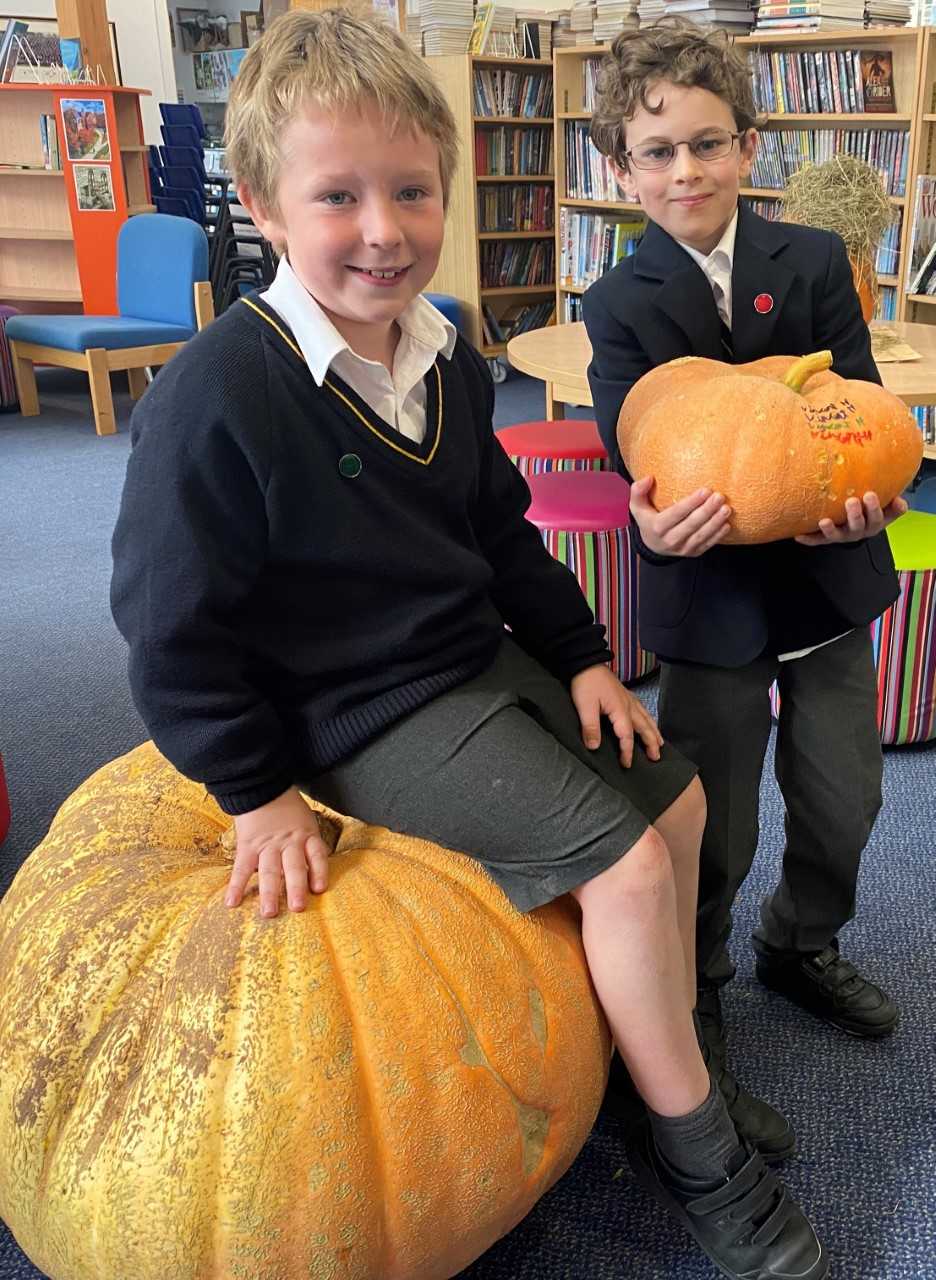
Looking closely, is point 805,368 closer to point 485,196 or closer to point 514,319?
point 485,196

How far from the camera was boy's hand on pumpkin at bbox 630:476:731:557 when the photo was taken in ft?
4.18

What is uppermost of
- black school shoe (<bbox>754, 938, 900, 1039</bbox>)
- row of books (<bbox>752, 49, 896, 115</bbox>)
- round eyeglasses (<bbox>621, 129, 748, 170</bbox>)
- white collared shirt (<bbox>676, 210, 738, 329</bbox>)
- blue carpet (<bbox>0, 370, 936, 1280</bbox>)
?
row of books (<bbox>752, 49, 896, 115</bbox>)

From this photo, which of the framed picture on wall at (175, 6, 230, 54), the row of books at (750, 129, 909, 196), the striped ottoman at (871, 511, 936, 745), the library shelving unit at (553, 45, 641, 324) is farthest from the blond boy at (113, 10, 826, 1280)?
the framed picture on wall at (175, 6, 230, 54)

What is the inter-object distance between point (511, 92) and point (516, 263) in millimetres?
923

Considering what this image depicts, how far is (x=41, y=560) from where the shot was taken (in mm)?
3895

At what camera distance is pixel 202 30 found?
467 inches

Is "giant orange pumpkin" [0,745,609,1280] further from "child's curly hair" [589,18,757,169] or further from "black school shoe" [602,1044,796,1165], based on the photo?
"child's curly hair" [589,18,757,169]

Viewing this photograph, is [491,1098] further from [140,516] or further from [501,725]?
[140,516]

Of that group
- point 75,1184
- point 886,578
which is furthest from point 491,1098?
point 886,578

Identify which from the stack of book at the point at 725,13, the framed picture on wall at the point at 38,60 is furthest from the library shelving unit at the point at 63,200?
the stack of book at the point at 725,13

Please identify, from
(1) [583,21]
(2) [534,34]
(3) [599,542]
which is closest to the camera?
(3) [599,542]

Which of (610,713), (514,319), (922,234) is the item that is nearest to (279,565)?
(610,713)

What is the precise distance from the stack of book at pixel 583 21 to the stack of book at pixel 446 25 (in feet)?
2.29

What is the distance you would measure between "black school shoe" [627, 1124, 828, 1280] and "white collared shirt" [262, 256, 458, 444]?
34.8 inches
